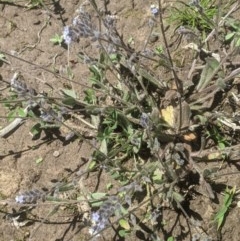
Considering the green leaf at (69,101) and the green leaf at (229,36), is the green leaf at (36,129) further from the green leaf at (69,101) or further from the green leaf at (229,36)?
the green leaf at (229,36)

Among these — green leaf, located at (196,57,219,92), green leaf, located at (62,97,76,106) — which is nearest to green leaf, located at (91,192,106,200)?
green leaf, located at (62,97,76,106)

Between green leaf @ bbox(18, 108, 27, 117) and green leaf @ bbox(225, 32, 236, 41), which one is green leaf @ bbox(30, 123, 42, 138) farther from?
green leaf @ bbox(225, 32, 236, 41)

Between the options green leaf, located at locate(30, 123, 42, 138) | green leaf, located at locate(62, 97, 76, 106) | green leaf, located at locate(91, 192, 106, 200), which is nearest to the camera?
green leaf, located at locate(62, 97, 76, 106)

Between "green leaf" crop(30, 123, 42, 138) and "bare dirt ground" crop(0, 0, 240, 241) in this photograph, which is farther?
"green leaf" crop(30, 123, 42, 138)

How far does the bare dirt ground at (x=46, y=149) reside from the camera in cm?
270

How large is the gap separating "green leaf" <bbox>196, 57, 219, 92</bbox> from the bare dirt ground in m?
0.46

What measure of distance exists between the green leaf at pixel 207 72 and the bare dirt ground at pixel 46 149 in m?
0.46

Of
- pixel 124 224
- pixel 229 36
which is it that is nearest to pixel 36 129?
pixel 124 224

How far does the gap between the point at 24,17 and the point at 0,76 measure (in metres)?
0.44

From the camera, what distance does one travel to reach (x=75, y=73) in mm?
3064

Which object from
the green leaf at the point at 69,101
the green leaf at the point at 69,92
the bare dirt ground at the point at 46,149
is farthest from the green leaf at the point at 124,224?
the green leaf at the point at 69,92

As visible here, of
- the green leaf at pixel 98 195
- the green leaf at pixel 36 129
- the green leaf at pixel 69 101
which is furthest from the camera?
the green leaf at pixel 36 129

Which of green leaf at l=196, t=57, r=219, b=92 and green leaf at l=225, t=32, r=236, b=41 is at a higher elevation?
green leaf at l=225, t=32, r=236, b=41

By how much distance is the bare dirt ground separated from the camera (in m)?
2.70
